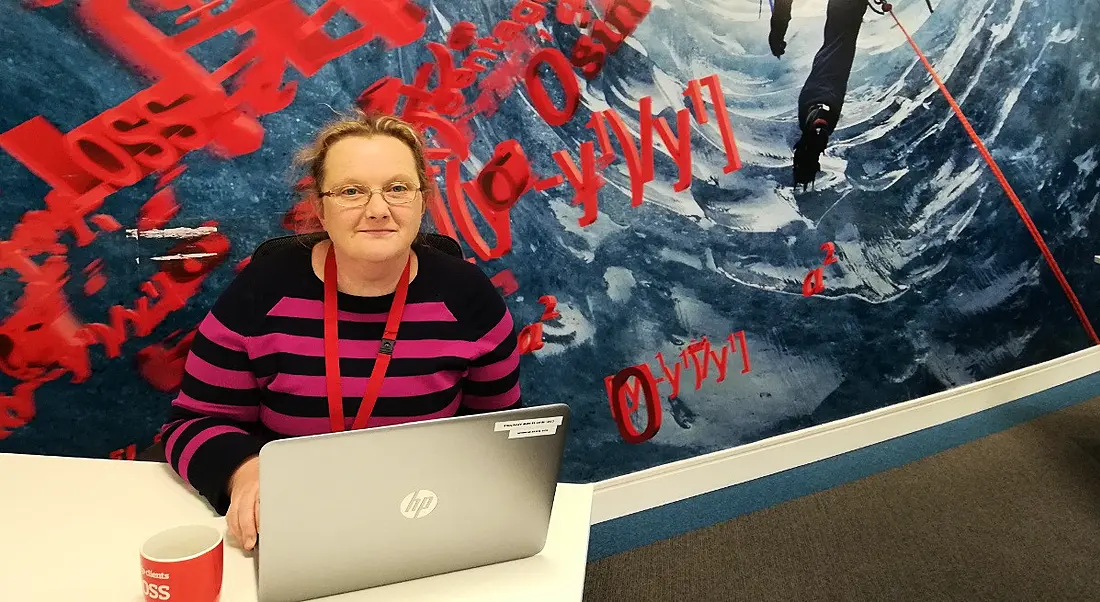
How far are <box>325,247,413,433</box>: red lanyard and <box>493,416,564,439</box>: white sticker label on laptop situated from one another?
483 mm

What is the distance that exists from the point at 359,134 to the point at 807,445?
92.6 inches

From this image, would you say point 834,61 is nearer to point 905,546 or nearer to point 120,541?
point 905,546

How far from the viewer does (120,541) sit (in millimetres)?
1026

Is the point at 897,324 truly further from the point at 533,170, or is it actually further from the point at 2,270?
the point at 2,270

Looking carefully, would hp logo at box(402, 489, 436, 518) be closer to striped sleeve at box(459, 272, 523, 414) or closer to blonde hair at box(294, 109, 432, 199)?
striped sleeve at box(459, 272, 523, 414)

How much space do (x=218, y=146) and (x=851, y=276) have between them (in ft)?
7.70

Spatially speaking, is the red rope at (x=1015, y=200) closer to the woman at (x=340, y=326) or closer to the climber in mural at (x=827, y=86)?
the climber in mural at (x=827, y=86)

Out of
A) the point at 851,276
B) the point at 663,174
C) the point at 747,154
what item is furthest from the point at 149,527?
the point at 851,276

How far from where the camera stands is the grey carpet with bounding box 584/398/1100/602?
2223mm

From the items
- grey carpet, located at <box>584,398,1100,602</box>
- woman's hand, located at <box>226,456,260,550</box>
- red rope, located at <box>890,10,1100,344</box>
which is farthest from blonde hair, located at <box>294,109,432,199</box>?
red rope, located at <box>890,10,1100,344</box>

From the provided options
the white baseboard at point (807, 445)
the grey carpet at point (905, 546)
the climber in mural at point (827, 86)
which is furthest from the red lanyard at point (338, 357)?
the climber in mural at point (827, 86)

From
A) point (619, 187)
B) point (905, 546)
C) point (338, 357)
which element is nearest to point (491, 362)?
point (338, 357)

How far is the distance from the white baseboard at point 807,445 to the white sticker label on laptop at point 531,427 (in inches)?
65.8

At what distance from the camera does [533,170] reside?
2201mm
